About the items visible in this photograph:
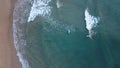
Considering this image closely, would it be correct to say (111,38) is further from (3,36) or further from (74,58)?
(3,36)

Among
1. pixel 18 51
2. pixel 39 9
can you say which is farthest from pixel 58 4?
pixel 18 51

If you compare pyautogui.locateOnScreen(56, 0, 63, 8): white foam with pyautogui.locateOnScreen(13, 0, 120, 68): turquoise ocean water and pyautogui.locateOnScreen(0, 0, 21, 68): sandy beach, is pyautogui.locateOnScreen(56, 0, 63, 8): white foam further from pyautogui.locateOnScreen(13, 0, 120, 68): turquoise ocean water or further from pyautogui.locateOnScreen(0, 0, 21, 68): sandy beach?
pyautogui.locateOnScreen(0, 0, 21, 68): sandy beach

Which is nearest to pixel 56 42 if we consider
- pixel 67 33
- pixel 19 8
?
pixel 67 33

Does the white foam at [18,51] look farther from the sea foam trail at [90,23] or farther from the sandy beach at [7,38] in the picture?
the sea foam trail at [90,23]

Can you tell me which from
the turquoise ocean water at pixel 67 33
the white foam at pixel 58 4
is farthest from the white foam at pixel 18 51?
the white foam at pixel 58 4

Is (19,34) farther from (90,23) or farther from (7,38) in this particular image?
(90,23)

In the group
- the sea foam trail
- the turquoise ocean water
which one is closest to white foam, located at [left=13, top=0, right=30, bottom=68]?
the turquoise ocean water
